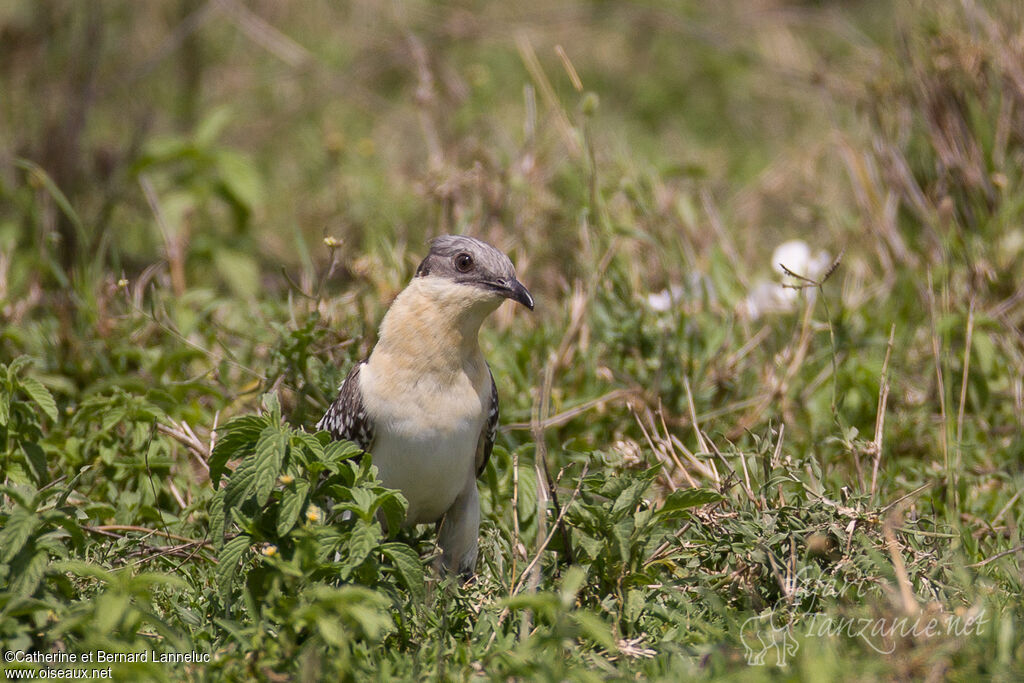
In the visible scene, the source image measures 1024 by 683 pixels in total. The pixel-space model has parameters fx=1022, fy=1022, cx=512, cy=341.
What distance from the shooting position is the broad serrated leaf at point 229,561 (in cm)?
323

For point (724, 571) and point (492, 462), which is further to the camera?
point (492, 462)

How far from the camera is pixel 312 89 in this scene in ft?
30.0

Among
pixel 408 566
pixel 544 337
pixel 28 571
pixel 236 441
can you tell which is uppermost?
pixel 236 441

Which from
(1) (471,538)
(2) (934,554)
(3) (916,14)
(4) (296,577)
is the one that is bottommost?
(1) (471,538)

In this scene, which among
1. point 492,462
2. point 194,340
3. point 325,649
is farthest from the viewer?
point 194,340

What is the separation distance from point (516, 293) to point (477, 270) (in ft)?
0.67

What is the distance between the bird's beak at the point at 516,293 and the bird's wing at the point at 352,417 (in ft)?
2.24

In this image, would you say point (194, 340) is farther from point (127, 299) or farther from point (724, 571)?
point (724, 571)

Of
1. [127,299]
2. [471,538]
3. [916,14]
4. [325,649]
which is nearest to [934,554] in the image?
[471,538]

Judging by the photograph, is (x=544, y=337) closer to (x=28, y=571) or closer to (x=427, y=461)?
(x=427, y=461)

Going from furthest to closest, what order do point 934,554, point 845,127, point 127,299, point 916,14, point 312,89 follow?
point 312,89, point 845,127, point 916,14, point 127,299, point 934,554

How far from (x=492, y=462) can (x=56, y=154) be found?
410cm

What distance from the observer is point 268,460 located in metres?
3.28

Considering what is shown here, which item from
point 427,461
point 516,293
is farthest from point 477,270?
point 427,461
